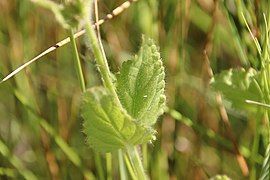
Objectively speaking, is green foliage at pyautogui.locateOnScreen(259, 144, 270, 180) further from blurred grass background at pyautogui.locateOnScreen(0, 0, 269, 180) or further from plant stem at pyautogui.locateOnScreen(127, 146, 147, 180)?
plant stem at pyautogui.locateOnScreen(127, 146, 147, 180)

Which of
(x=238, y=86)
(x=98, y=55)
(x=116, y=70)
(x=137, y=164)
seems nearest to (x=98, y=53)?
(x=98, y=55)

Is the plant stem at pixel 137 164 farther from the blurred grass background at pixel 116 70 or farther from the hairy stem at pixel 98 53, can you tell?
the blurred grass background at pixel 116 70

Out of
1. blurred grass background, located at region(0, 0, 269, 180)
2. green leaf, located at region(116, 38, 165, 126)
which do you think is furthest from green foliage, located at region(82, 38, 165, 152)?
blurred grass background, located at region(0, 0, 269, 180)

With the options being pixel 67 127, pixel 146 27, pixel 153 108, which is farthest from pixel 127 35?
pixel 153 108

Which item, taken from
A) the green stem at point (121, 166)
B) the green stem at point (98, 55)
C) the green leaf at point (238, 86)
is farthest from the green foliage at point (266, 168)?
the green stem at point (98, 55)

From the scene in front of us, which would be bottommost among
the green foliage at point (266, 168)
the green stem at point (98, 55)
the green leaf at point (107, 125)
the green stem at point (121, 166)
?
the green foliage at point (266, 168)

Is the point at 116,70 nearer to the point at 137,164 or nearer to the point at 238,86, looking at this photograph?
the point at 238,86
